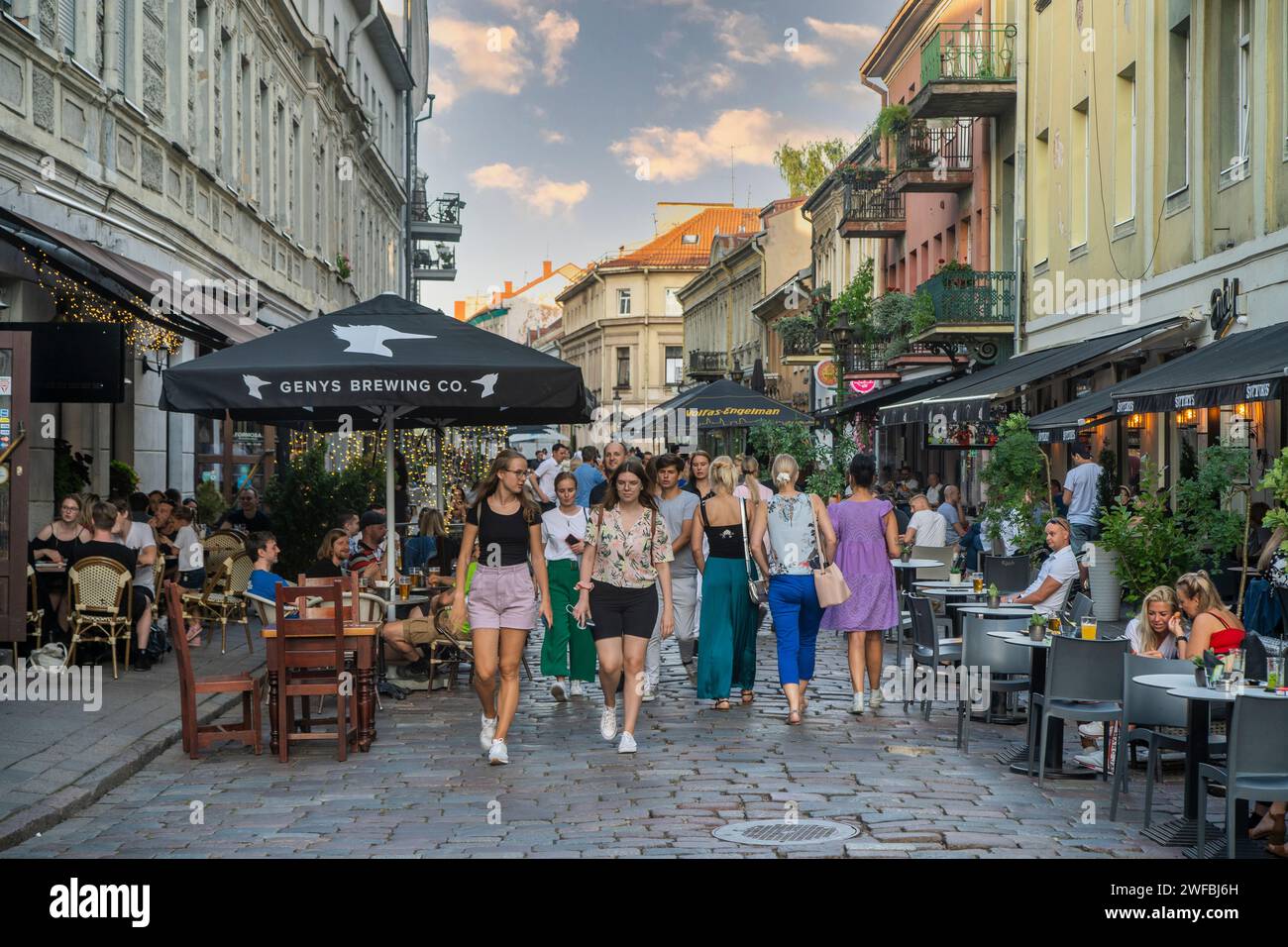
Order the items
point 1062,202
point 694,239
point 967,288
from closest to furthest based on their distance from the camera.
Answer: point 1062,202
point 967,288
point 694,239

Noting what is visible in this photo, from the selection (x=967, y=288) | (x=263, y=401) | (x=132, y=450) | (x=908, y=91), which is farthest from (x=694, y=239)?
(x=263, y=401)

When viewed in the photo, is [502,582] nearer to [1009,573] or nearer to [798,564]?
[798,564]

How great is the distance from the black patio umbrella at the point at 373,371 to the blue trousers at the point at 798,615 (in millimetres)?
2049

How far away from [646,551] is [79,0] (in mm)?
9554

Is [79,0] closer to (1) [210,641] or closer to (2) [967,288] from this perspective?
(1) [210,641]

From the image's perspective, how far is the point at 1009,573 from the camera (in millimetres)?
15555

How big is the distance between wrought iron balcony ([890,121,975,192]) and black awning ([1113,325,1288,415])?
14.6 meters

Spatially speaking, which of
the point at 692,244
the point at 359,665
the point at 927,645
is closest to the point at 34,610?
the point at 359,665

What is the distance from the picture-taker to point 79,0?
15.9 meters

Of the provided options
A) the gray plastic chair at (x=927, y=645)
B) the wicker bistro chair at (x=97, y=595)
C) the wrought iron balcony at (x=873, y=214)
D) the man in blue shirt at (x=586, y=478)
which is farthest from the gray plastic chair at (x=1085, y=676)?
the wrought iron balcony at (x=873, y=214)

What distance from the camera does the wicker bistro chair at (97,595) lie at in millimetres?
12680

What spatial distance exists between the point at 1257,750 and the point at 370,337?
719 cm

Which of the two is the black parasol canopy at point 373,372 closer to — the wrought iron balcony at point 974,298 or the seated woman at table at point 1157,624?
the seated woman at table at point 1157,624

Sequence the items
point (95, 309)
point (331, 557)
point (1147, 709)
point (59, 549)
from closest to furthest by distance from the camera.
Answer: point (1147, 709) → point (331, 557) → point (59, 549) → point (95, 309)
